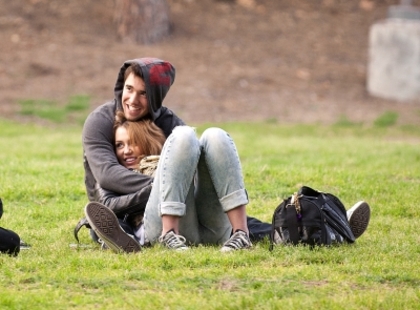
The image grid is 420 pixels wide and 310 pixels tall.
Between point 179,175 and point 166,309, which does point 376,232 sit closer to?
point 179,175

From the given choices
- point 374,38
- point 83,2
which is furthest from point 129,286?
point 83,2

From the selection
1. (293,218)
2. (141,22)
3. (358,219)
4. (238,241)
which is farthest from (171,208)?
(141,22)

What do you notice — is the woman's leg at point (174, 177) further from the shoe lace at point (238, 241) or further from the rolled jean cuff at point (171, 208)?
the shoe lace at point (238, 241)

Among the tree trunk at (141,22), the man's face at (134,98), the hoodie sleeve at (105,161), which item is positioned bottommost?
the hoodie sleeve at (105,161)

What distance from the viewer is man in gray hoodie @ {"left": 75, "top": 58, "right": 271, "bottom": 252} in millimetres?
5945

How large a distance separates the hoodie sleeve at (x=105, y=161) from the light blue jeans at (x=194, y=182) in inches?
9.9

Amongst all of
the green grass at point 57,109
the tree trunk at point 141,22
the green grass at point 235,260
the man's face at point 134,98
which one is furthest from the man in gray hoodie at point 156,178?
the tree trunk at point 141,22

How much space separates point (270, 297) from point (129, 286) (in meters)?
0.75

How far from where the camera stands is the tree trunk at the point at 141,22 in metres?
18.4

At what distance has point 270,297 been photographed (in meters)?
4.98

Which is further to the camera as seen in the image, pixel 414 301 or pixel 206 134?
pixel 206 134

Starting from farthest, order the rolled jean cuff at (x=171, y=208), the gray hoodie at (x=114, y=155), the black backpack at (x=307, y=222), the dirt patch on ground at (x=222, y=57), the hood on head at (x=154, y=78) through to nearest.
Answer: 1. the dirt patch on ground at (x=222, y=57)
2. the hood on head at (x=154, y=78)
3. the gray hoodie at (x=114, y=155)
4. the black backpack at (x=307, y=222)
5. the rolled jean cuff at (x=171, y=208)

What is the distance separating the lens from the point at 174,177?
5.91m

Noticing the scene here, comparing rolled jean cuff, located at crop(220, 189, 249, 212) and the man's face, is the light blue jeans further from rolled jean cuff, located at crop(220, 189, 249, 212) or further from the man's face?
the man's face
